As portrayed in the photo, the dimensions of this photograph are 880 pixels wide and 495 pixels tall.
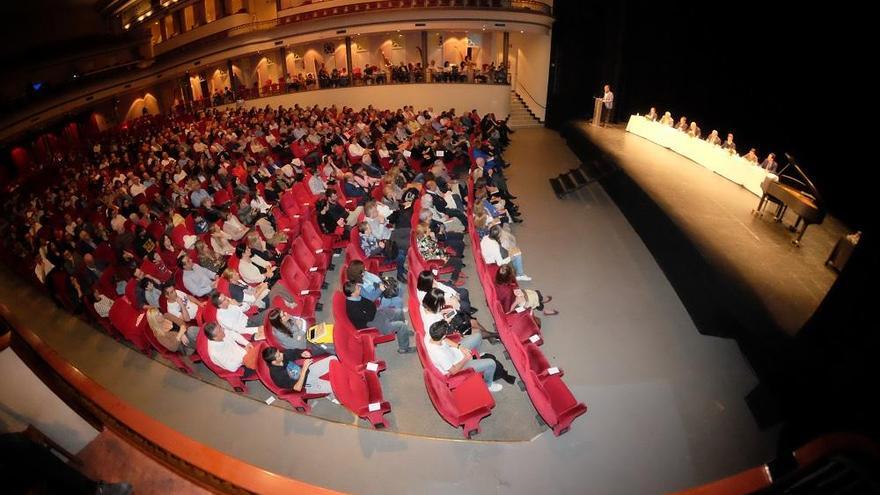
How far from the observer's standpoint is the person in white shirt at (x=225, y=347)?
13.3ft

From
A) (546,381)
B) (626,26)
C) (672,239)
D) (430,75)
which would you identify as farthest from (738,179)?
(430,75)

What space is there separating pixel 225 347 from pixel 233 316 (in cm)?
44

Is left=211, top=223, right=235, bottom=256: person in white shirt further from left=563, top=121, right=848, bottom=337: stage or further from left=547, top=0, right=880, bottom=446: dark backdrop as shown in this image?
left=547, top=0, right=880, bottom=446: dark backdrop

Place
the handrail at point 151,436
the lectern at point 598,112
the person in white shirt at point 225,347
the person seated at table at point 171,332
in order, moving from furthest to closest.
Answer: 1. the lectern at point 598,112
2. the person seated at table at point 171,332
3. the person in white shirt at point 225,347
4. the handrail at point 151,436

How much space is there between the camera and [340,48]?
22.6 meters

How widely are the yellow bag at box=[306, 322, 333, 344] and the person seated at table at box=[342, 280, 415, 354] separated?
0.93 feet

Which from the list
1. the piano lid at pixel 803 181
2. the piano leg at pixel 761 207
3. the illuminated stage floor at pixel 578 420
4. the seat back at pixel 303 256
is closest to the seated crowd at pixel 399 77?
the piano lid at pixel 803 181

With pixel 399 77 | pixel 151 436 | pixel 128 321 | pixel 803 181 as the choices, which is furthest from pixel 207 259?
pixel 399 77

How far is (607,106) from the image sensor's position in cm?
1339

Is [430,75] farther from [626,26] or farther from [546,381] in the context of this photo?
[546,381]

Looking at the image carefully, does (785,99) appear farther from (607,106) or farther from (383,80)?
(383,80)

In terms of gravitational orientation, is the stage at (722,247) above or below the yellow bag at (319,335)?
above

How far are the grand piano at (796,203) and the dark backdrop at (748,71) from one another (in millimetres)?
555

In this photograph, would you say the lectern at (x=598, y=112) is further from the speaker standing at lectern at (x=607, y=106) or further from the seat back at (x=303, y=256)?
the seat back at (x=303, y=256)
